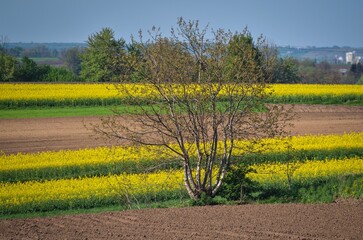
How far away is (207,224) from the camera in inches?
645

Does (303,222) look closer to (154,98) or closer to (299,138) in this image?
(154,98)

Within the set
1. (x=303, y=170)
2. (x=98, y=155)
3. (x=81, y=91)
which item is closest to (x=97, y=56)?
(x=81, y=91)

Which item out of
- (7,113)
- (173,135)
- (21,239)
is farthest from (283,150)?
(7,113)

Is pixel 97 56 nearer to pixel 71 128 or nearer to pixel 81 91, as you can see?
pixel 81 91

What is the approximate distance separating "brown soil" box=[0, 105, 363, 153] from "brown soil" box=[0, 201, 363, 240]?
13.6 metres

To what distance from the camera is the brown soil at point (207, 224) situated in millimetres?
15391

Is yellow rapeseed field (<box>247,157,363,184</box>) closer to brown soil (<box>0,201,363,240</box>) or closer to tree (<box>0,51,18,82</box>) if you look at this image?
brown soil (<box>0,201,363,240</box>)

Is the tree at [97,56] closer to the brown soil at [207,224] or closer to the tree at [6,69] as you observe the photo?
the tree at [6,69]

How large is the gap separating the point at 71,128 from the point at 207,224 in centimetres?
2377

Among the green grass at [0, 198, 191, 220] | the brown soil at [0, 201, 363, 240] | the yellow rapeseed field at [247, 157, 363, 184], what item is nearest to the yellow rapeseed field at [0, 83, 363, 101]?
the yellow rapeseed field at [247, 157, 363, 184]

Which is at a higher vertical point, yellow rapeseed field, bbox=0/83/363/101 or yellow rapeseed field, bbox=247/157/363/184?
yellow rapeseed field, bbox=0/83/363/101

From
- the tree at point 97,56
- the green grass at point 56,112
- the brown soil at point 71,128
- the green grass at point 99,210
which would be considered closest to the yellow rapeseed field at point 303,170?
the green grass at point 99,210

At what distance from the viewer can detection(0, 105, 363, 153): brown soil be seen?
3369cm

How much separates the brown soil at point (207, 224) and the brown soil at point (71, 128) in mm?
13582
